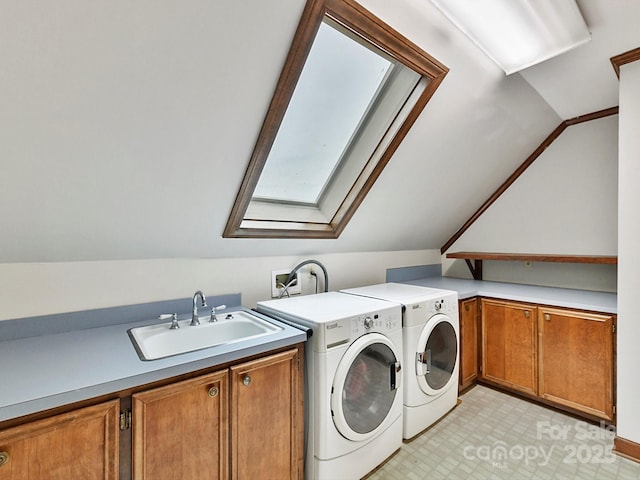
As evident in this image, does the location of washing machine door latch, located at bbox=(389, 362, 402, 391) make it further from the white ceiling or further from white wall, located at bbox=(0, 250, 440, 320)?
the white ceiling

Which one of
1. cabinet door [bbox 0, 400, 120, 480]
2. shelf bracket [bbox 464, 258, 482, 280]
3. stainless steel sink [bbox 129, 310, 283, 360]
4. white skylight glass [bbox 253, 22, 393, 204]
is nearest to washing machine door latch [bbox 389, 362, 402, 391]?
stainless steel sink [bbox 129, 310, 283, 360]

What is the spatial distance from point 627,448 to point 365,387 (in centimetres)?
162

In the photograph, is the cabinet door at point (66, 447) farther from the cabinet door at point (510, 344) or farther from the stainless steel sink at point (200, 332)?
the cabinet door at point (510, 344)

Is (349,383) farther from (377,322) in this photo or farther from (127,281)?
(127,281)

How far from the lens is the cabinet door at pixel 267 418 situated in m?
1.33

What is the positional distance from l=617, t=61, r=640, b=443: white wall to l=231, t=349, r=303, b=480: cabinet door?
1.92 metres

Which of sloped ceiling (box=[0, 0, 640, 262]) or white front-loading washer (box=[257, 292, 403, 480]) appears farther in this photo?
white front-loading washer (box=[257, 292, 403, 480])

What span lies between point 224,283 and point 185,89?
46.3 inches

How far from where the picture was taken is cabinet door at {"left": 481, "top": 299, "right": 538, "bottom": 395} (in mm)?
2449

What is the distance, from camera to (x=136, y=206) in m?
1.46

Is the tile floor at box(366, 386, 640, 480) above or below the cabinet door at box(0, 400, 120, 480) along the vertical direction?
below

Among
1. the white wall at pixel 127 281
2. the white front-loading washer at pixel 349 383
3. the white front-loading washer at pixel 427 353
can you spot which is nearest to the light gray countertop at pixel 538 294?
the white front-loading washer at pixel 427 353

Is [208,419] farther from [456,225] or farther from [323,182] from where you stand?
[456,225]

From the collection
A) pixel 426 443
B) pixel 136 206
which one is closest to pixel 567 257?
pixel 426 443
